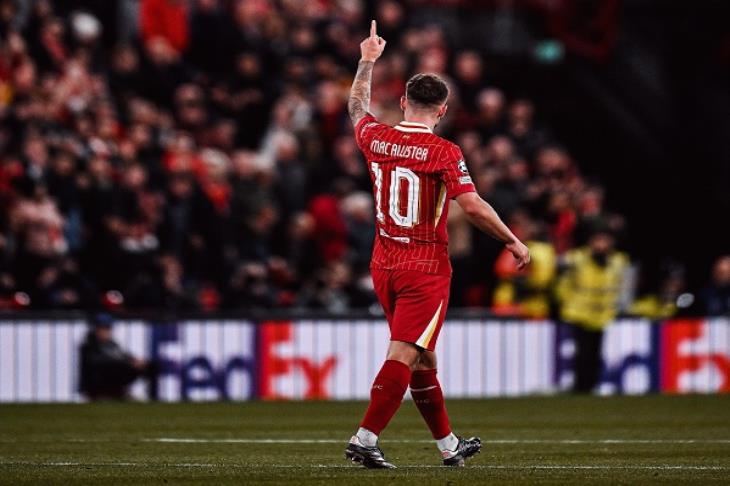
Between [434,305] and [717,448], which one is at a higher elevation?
[434,305]

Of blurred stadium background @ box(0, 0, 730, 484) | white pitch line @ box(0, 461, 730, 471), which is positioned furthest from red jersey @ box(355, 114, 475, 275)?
blurred stadium background @ box(0, 0, 730, 484)

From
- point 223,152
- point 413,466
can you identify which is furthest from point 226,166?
point 413,466

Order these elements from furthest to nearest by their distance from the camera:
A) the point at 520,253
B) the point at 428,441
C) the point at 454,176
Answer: the point at 428,441, the point at 454,176, the point at 520,253

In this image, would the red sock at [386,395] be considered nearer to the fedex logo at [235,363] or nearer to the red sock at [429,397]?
the red sock at [429,397]

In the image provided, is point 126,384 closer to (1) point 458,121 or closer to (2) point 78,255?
(2) point 78,255

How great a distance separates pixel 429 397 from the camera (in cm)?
926

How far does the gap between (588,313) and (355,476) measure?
1007 cm

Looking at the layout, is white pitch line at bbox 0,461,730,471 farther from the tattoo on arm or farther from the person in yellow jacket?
the person in yellow jacket

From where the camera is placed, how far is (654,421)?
549 inches

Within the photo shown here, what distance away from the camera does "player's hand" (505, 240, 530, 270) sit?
868 centimetres

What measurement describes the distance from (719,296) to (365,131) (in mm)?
10802

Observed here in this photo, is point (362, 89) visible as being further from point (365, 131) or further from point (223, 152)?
point (223, 152)

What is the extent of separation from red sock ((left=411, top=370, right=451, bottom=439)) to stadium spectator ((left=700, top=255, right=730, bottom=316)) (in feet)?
34.0

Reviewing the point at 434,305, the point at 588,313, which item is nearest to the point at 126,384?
the point at 588,313
